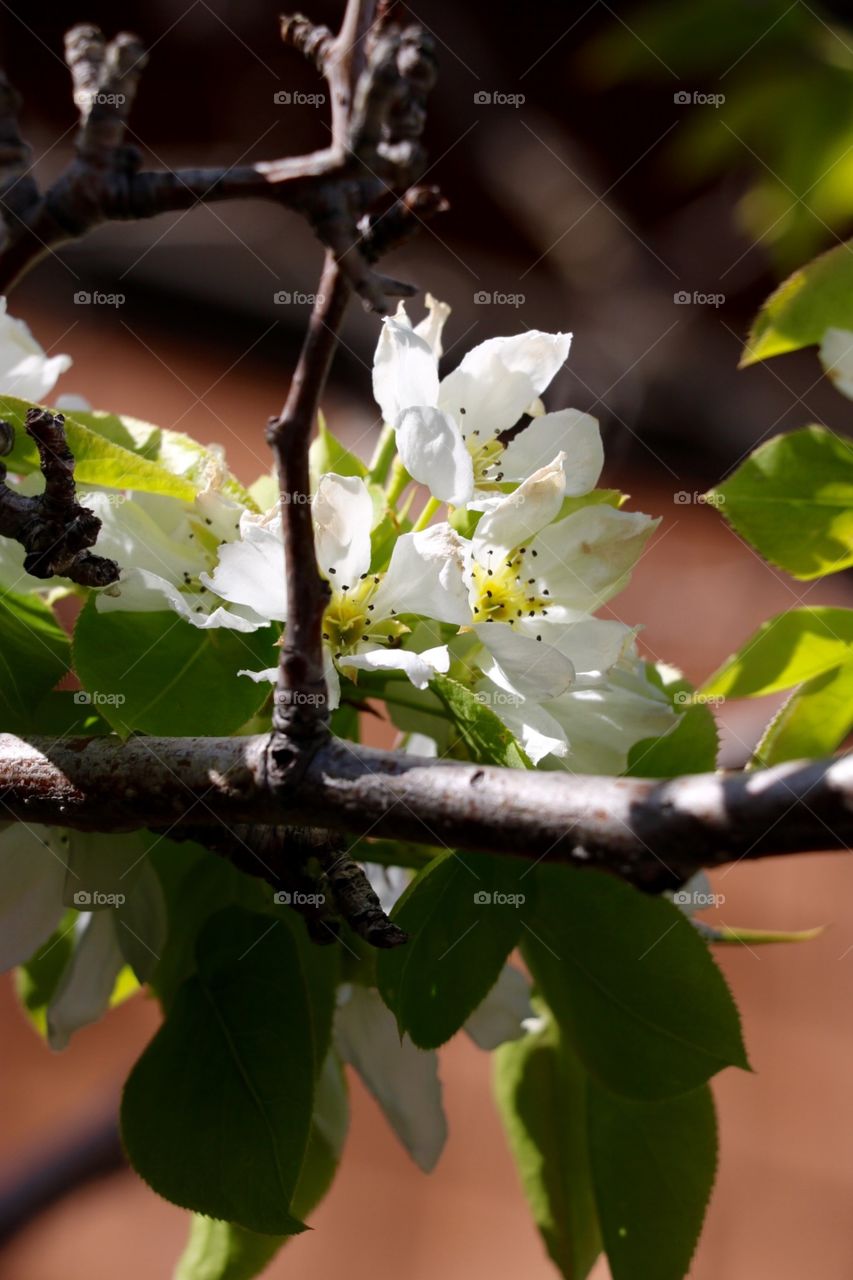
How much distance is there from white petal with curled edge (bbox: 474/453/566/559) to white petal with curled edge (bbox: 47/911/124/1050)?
0.63ft

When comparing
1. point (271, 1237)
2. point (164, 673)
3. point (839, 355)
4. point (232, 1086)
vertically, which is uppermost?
point (839, 355)

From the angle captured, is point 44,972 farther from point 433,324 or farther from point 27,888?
point 433,324

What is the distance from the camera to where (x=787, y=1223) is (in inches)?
64.7

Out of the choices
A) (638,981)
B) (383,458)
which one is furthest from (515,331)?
(638,981)

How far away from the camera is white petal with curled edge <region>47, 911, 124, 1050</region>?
16.4 inches

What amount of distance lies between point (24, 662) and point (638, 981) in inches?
8.5

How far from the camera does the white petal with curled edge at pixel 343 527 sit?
347 mm

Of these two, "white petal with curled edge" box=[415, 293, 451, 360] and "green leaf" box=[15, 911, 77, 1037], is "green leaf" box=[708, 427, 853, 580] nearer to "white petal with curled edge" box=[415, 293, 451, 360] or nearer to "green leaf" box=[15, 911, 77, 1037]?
"white petal with curled edge" box=[415, 293, 451, 360]

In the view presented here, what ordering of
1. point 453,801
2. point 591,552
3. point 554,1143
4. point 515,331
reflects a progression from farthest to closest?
point 515,331, point 554,1143, point 591,552, point 453,801

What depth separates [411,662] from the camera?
327mm

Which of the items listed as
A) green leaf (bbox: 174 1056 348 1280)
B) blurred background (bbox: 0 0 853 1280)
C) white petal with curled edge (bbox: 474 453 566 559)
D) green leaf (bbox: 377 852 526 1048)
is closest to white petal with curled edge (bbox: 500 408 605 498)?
white petal with curled edge (bbox: 474 453 566 559)

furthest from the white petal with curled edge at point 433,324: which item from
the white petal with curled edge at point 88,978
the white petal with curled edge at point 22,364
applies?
the white petal with curled edge at point 88,978

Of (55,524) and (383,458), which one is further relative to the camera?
(383,458)

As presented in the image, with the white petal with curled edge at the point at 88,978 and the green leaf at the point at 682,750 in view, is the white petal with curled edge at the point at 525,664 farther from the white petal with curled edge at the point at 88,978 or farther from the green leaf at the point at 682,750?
the white petal with curled edge at the point at 88,978
